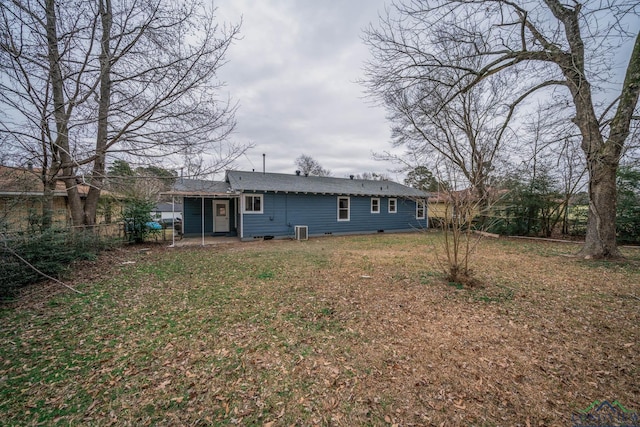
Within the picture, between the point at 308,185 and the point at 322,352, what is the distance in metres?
11.5

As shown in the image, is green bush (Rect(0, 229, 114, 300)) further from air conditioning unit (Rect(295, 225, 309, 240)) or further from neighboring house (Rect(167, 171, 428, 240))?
air conditioning unit (Rect(295, 225, 309, 240))

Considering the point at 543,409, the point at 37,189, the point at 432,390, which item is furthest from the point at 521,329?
the point at 37,189

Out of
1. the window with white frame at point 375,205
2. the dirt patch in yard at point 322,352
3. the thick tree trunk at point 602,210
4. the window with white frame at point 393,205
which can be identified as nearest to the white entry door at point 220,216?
the dirt patch in yard at point 322,352

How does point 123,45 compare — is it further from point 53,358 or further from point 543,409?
point 543,409

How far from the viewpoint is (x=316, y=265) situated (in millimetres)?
6668

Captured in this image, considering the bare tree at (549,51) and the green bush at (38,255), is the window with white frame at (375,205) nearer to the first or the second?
the bare tree at (549,51)

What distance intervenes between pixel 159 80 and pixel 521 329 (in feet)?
23.4

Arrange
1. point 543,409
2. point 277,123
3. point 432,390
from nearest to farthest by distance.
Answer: point 543,409 < point 432,390 < point 277,123

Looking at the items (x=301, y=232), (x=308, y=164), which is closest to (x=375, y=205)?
(x=301, y=232)

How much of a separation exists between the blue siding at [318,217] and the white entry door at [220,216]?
97.4 inches

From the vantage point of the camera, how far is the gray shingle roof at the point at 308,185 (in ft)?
39.3

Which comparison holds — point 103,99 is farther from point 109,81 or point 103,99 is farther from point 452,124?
point 452,124

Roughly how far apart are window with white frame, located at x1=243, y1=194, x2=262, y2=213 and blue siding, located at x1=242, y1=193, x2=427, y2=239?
0.19m

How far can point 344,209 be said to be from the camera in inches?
568
